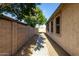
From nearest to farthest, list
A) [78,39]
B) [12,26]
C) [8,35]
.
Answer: [78,39], [8,35], [12,26]

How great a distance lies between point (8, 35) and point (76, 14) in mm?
2965

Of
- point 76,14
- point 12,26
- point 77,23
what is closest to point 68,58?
point 77,23

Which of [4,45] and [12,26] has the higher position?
[12,26]

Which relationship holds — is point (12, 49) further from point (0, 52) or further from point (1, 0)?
point (1, 0)

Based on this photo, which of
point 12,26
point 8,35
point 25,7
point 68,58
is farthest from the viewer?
point 25,7

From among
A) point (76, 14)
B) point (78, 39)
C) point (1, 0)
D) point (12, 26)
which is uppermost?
point (1, 0)

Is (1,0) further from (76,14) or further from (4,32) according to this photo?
(76,14)

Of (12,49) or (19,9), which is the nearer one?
(12,49)

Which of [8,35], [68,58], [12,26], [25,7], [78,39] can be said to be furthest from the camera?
[25,7]

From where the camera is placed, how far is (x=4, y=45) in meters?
5.00

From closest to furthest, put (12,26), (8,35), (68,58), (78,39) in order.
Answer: (68,58)
(78,39)
(8,35)
(12,26)

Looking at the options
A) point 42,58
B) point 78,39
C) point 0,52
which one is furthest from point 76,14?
point 0,52

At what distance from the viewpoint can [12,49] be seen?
5.58 meters

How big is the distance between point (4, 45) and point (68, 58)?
8.62ft
